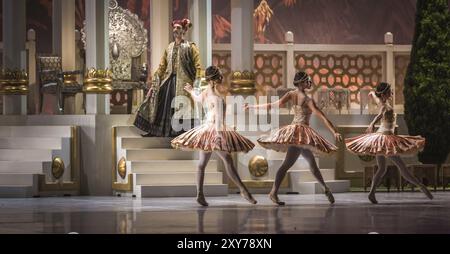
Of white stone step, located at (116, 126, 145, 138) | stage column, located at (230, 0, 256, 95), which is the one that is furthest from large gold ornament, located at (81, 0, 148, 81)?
white stone step, located at (116, 126, 145, 138)

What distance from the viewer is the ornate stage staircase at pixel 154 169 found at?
18859 mm

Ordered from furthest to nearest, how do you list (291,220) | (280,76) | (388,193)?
(280,76) < (388,193) < (291,220)

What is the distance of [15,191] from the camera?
61.7ft

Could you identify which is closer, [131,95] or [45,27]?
[131,95]

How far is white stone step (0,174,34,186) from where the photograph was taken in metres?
19.0

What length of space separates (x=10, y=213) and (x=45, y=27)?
41.3 feet

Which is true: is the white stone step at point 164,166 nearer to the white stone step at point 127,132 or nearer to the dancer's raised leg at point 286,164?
the white stone step at point 127,132

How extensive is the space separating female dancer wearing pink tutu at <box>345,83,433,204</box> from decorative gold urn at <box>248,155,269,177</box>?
2.90 m

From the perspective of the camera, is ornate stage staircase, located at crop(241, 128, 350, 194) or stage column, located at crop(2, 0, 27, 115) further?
stage column, located at crop(2, 0, 27, 115)

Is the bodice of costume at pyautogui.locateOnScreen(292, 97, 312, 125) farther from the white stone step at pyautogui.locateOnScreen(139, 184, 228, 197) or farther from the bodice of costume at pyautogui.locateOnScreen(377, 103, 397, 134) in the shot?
the white stone step at pyautogui.locateOnScreen(139, 184, 228, 197)

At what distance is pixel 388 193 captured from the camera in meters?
20.2

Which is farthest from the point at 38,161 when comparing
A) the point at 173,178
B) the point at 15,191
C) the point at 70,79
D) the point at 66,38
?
the point at 66,38
